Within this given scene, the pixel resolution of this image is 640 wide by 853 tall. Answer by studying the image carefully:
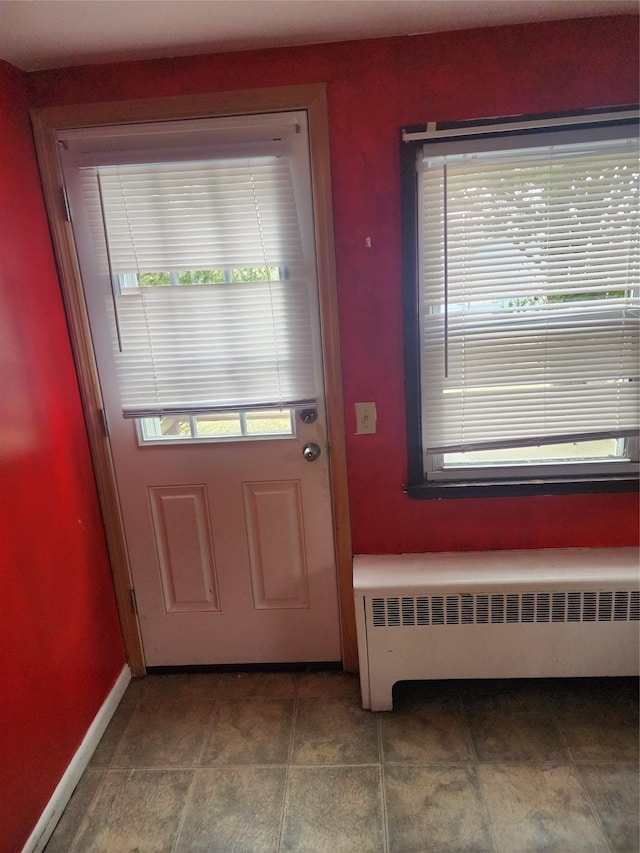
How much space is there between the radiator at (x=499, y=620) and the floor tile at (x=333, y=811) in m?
0.30

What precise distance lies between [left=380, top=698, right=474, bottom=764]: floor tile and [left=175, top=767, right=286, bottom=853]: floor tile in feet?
1.30

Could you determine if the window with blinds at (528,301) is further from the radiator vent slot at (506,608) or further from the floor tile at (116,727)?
the floor tile at (116,727)

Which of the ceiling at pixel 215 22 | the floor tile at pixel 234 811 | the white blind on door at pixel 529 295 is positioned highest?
the ceiling at pixel 215 22

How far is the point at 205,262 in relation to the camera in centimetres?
176

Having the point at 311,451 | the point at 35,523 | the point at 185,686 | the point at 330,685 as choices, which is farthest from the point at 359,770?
the point at 35,523

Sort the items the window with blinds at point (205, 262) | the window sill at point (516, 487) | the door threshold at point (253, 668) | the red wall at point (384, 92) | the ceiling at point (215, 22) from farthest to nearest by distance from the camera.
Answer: the door threshold at point (253, 668) < the window sill at point (516, 487) < the window with blinds at point (205, 262) < the red wall at point (384, 92) < the ceiling at point (215, 22)

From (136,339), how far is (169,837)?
158 cm

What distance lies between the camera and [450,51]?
5.22 ft

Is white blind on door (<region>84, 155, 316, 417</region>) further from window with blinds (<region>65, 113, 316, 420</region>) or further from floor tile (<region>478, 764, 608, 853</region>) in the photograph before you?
floor tile (<region>478, 764, 608, 853</region>)

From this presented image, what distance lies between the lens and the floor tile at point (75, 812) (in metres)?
1.51

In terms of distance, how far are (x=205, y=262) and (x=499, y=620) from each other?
1.60 m

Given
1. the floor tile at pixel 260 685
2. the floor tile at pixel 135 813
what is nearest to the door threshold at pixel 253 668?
the floor tile at pixel 260 685

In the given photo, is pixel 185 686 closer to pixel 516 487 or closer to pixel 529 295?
pixel 516 487

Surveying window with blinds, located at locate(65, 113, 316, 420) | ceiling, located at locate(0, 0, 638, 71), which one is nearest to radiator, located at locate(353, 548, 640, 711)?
window with blinds, located at locate(65, 113, 316, 420)
